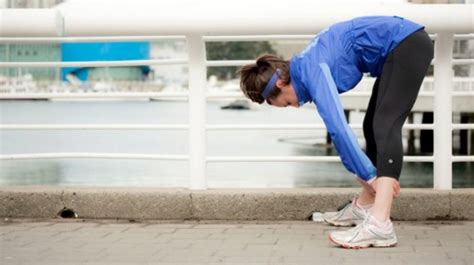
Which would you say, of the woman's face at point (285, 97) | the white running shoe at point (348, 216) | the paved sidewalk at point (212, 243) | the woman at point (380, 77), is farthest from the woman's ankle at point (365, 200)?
the woman's face at point (285, 97)

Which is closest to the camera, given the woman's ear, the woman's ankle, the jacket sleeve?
the jacket sleeve

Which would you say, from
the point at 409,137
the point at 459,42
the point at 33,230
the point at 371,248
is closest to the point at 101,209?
the point at 33,230

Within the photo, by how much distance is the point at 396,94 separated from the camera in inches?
189

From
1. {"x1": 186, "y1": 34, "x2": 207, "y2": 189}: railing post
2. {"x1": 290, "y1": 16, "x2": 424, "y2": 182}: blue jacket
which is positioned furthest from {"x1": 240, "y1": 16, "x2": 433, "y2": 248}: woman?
{"x1": 186, "y1": 34, "x2": 207, "y2": 189}: railing post

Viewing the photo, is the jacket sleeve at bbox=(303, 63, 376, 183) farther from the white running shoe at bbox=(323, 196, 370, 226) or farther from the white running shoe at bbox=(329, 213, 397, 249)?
the white running shoe at bbox=(323, 196, 370, 226)

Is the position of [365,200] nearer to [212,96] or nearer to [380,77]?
[380,77]

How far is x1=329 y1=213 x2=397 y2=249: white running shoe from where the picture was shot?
480 cm

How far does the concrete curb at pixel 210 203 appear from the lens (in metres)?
5.93

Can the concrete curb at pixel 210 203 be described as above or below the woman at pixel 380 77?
below

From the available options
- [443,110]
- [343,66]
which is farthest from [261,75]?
[443,110]

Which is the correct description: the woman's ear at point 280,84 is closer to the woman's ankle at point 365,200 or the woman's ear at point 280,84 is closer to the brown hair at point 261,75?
the brown hair at point 261,75

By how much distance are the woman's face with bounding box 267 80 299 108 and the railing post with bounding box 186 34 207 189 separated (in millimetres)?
1432

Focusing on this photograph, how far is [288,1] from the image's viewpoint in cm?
600

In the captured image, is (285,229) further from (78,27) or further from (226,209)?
(78,27)
